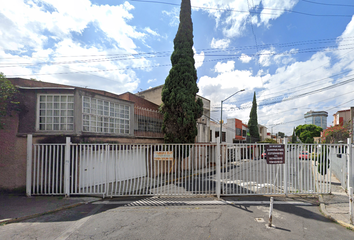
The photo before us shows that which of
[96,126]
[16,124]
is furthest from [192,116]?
[16,124]

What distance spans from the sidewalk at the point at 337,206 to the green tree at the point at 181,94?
7.65m

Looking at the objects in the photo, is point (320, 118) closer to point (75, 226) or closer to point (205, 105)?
point (205, 105)

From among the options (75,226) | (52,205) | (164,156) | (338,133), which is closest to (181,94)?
(164,156)

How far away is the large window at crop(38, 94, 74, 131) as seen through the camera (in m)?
8.43

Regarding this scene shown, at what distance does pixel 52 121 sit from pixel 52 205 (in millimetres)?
3946

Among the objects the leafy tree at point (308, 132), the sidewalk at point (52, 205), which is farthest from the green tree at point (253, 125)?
the sidewalk at point (52, 205)

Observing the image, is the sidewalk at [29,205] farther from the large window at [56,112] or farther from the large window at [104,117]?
the large window at [104,117]

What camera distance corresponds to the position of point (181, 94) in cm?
1226

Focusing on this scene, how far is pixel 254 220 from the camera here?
5.09 m

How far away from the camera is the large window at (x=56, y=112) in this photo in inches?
332

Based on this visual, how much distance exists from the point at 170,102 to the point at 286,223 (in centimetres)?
927

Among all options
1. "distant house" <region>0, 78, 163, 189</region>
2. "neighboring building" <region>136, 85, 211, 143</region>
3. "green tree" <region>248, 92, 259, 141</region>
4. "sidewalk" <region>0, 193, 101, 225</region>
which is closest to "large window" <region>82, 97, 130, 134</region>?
"distant house" <region>0, 78, 163, 189</region>

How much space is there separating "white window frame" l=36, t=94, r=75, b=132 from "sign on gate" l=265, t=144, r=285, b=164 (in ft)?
28.5

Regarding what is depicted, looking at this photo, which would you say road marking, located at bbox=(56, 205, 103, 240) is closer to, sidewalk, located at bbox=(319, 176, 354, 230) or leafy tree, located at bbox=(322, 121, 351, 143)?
sidewalk, located at bbox=(319, 176, 354, 230)
